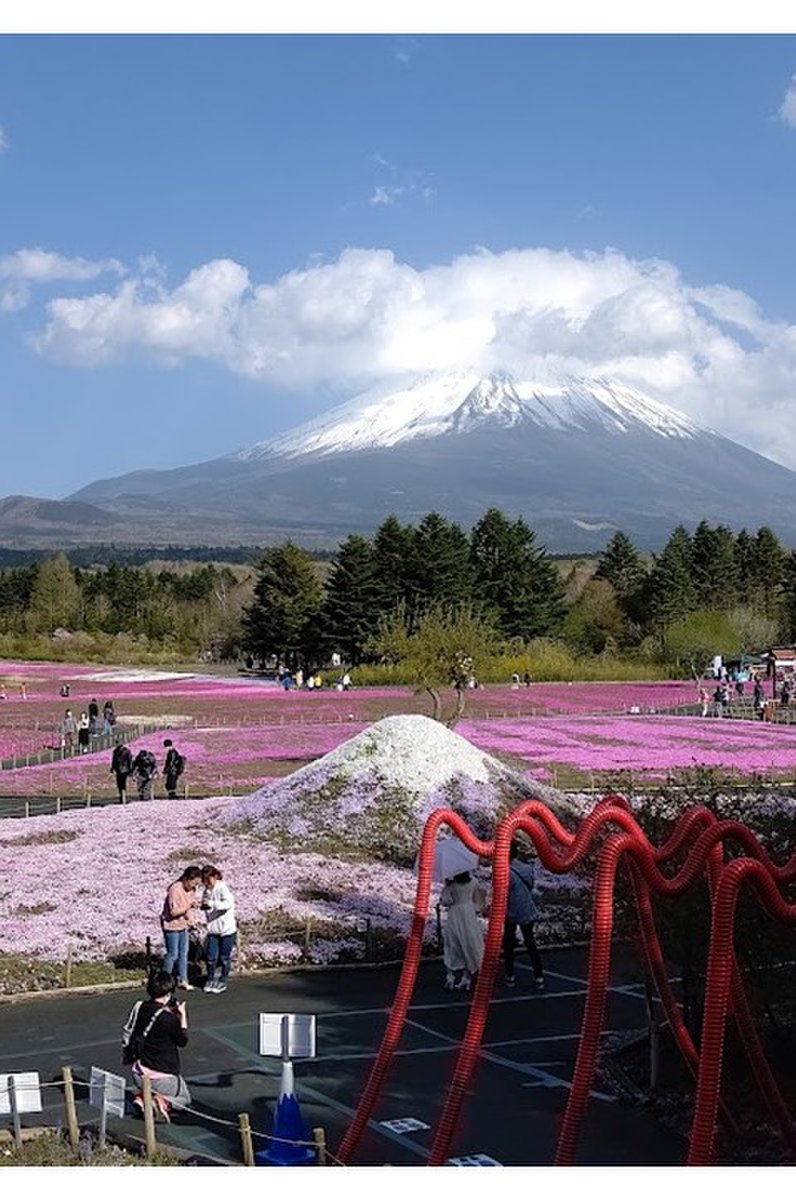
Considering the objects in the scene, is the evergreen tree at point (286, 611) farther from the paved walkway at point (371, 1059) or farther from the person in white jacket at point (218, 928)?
the paved walkway at point (371, 1059)

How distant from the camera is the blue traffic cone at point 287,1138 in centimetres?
1169

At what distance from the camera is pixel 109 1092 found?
1215 cm

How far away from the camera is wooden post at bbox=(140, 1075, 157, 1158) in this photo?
38.9 feet

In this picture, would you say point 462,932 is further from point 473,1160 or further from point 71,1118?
point 71,1118

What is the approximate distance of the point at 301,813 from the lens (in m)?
27.0

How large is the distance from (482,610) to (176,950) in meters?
80.5

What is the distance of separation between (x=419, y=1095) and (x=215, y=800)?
60.2 ft

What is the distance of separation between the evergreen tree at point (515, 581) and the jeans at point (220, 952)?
80.1 metres

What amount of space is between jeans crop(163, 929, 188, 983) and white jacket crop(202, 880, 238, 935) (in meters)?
0.37

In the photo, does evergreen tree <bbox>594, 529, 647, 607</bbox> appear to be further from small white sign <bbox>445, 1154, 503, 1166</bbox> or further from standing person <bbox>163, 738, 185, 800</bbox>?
small white sign <bbox>445, 1154, 503, 1166</bbox>

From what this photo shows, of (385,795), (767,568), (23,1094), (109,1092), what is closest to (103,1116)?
(109,1092)

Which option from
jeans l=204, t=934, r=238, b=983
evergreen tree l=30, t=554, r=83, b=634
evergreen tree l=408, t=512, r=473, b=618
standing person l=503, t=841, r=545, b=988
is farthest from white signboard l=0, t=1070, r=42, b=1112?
evergreen tree l=30, t=554, r=83, b=634

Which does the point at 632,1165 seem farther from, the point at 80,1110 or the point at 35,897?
the point at 35,897

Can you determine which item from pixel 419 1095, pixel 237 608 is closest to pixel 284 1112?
pixel 419 1095
